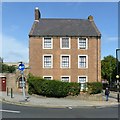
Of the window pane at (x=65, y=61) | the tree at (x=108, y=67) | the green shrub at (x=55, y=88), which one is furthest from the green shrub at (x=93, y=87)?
the tree at (x=108, y=67)

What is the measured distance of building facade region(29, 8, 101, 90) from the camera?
42.2m

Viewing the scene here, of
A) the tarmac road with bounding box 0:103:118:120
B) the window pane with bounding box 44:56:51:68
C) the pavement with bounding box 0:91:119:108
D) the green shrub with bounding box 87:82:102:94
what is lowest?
the pavement with bounding box 0:91:119:108

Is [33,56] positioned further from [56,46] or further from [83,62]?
[83,62]

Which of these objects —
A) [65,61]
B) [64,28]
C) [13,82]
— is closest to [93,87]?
[65,61]

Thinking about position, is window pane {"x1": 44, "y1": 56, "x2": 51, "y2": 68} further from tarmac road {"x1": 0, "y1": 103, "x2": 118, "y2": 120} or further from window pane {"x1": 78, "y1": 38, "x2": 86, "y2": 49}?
tarmac road {"x1": 0, "y1": 103, "x2": 118, "y2": 120}

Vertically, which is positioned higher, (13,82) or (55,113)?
(13,82)

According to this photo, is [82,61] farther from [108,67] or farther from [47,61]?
[108,67]

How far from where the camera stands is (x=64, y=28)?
147 ft

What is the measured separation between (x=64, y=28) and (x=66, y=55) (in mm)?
4622

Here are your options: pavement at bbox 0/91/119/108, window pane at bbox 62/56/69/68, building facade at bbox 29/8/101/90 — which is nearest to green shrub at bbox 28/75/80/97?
pavement at bbox 0/91/119/108

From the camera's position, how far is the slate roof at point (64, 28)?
1699 inches

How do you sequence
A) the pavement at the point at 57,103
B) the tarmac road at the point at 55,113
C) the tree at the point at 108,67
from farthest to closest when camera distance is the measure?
the tree at the point at 108,67 → the pavement at the point at 57,103 → the tarmac road at the point at 55,113

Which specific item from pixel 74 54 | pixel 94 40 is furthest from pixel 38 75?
pixel 94 40

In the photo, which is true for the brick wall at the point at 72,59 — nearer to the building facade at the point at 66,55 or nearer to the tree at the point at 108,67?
the building facade at the point at 66,55
